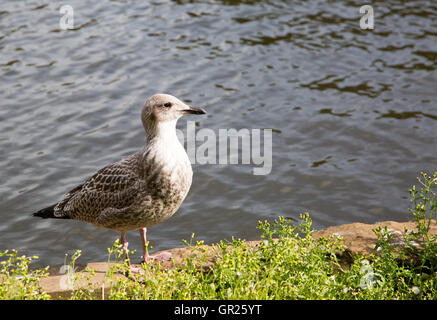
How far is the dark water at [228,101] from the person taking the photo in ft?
28.9

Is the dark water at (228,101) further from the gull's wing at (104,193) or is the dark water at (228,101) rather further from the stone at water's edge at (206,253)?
the stone at water's edge at (206,253)

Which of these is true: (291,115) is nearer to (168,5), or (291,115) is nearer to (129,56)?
(129,56)

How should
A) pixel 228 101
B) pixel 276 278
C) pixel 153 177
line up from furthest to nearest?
pixel 228 101, pixel 153 177, pixel 276 278

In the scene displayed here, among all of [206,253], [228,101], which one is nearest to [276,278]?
[206,253]

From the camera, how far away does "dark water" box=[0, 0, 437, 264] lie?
8820 millimetres

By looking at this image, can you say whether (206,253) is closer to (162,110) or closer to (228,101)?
(162,110)

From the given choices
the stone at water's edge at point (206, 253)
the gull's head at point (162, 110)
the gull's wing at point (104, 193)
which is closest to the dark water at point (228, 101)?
the gull's wing at point (104, 193)

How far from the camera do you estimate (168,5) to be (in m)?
15.6

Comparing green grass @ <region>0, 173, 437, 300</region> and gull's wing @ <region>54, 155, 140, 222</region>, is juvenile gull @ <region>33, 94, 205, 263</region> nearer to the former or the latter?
gull's wing @ <region>54, 155, 140, 222</region>

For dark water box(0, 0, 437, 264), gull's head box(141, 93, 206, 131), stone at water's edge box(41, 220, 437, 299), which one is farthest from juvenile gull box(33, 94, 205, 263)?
dark water box(0, 0, 437, 264)

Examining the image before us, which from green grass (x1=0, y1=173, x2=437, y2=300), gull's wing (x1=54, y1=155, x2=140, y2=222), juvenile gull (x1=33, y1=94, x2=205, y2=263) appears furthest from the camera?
gull's wing (x1=54, y1=155, x2=140, y2=222)

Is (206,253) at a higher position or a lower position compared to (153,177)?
lower

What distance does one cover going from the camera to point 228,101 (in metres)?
11.6

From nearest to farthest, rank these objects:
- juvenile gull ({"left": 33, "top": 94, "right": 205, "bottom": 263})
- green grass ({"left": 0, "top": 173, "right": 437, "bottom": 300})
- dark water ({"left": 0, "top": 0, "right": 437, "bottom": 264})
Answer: green grass ({"left": 0, "top": 173, "right": 437, "bottom": 300})
juvenile gull ({"left": 33, "top": 94, "right": 205, "bottom": 263})
dark water ({"left": 0, "top": 0, "right": 437, "bottom": 264})
